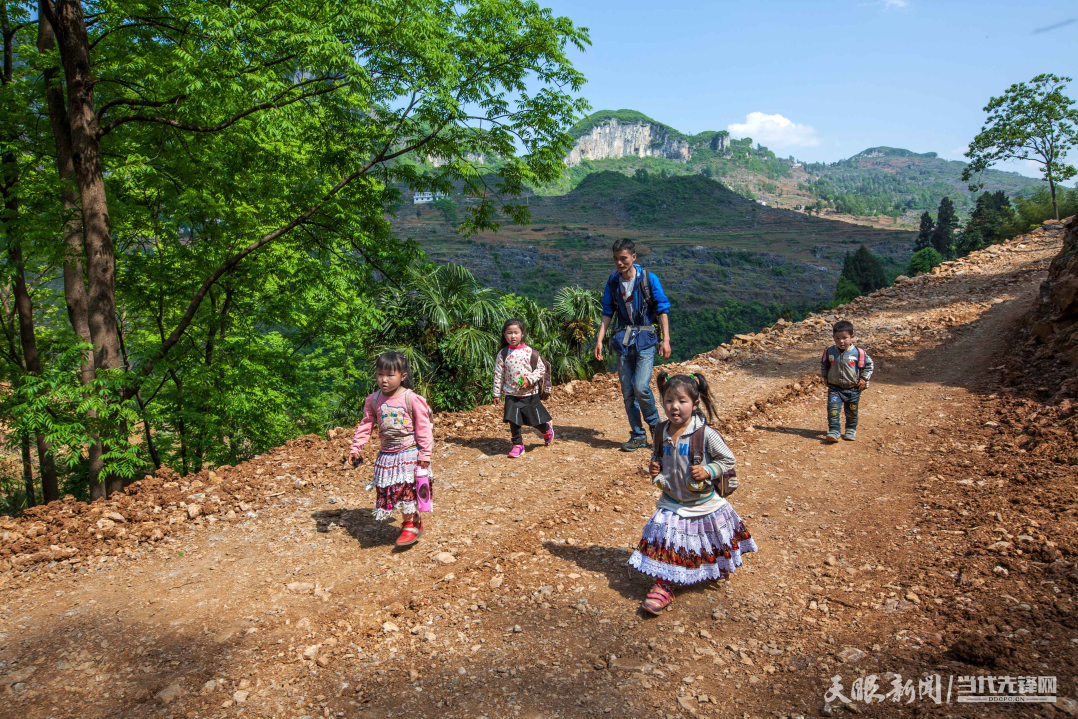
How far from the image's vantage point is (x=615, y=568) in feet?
13.0

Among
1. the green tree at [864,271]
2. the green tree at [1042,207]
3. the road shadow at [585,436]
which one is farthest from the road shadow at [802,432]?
the green tree at [864,271]

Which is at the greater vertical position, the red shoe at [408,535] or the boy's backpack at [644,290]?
the boy's backpack at [644,290]

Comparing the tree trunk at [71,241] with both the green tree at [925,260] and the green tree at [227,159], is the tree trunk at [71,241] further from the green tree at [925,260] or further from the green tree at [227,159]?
the green tree at [925,260]

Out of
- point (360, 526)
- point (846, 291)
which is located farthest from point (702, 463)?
point (846, 291)

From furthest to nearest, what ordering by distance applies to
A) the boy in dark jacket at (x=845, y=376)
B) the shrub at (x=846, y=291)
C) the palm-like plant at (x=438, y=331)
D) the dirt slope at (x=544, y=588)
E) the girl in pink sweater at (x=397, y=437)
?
the shrub at (x=846, y=291)
the palm-like plant at (x=438, y=331)
the boy in dark jacket at (x=845, y=376)
the girl in pink sweater at (x=397, y=437)
the dirt slope at (x=544, y=588)

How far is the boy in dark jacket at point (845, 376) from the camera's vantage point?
242 inches

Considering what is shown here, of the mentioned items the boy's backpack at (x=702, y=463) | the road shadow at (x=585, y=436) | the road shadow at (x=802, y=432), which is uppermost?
the boy's backpack at (x=702, y=463)

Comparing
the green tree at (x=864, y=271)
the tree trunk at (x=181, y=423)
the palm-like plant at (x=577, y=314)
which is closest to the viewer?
the tree trunk at (x=181, y=423)

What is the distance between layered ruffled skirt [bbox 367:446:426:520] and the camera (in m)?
4.27

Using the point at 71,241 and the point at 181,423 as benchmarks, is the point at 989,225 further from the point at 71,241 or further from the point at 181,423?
the point at 71,241

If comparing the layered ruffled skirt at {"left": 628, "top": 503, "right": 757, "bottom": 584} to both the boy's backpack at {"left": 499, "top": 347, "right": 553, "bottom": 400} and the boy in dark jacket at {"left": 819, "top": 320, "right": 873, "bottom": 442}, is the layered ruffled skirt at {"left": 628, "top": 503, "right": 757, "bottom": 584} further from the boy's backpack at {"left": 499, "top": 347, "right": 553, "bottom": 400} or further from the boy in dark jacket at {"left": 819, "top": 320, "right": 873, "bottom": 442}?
the boy in dark jacket at {"left": 819, "top": 320, "right": 873, "bottom": 442}

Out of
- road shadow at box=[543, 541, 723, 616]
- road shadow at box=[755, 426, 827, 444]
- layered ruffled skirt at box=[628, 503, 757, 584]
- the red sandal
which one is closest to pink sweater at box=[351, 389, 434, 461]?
road shadow at box=[543, 541, 723, 616]

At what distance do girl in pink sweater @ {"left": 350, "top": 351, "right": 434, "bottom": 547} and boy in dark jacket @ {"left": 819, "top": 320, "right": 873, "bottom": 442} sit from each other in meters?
4.52

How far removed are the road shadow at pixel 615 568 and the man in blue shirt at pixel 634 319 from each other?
70.3 inches
